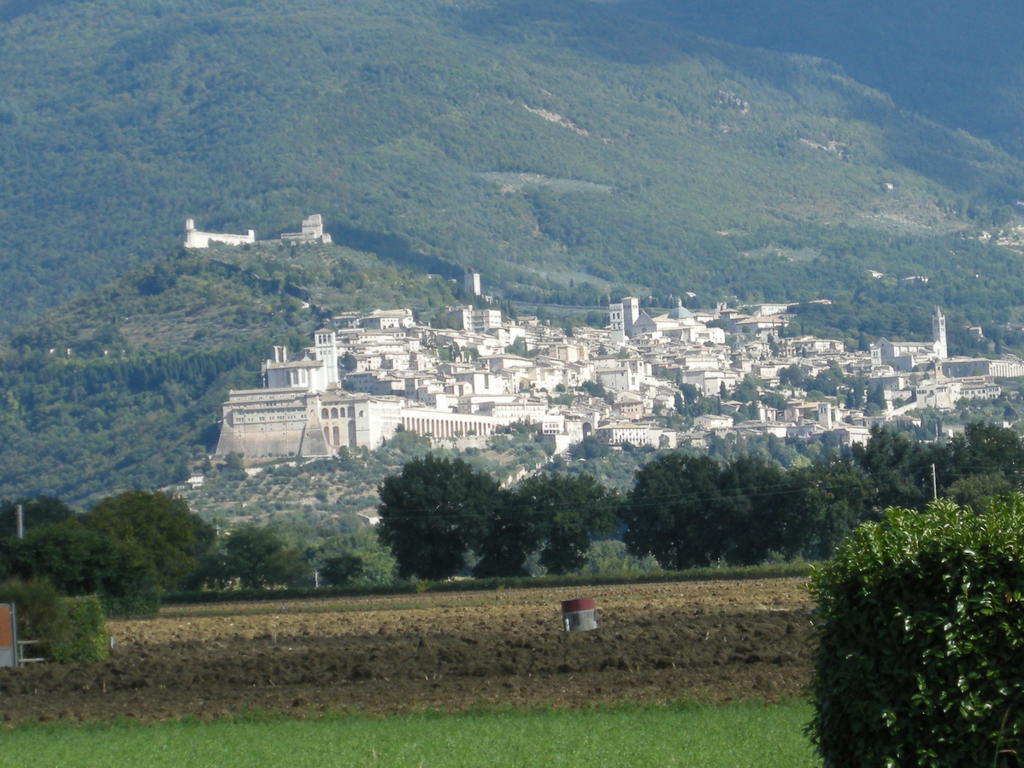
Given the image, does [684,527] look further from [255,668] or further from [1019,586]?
[1019,586]

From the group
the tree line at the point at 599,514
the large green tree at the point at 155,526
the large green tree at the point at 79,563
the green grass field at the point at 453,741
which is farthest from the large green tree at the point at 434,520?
the green grass field at the point at 453,741

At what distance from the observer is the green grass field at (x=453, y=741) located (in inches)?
694

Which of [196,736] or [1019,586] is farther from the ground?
[1019,586]

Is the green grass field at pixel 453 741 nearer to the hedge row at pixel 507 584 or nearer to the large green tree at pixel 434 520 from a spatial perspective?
the hedge row at pixel 507 584

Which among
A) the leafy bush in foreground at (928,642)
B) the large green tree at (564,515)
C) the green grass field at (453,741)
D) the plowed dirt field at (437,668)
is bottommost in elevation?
the green grass field at (453,741)

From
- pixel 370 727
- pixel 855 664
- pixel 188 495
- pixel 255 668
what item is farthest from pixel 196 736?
pixel 188 495

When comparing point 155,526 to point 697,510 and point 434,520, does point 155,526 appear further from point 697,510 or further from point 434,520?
point 697,510

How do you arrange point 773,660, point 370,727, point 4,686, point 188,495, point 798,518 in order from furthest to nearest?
1. point 188,495
2. point 798,518
3. point 4,686
4. point 773,660
5. point 370,727

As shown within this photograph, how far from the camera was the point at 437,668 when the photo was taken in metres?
27.3

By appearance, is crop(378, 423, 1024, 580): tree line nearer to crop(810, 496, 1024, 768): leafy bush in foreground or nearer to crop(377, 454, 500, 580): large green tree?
crop(377, 454, 500, 580): large green tree

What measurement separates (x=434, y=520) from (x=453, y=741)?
60.6 meters

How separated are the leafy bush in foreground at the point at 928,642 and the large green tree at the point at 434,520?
66.9m

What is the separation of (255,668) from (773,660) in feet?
24.8

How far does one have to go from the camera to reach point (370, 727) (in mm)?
21219
